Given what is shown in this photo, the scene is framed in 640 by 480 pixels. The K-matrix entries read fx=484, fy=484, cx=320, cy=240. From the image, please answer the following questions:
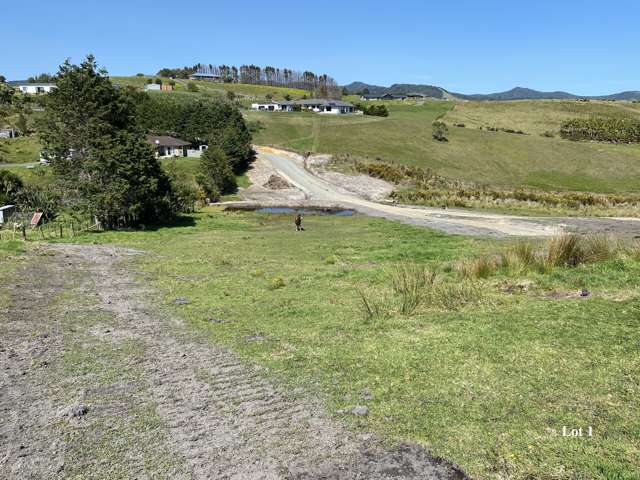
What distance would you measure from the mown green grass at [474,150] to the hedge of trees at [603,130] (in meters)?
6.53

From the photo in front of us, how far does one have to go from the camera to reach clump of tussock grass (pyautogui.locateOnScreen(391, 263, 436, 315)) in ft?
43.9

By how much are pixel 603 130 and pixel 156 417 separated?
12397 cm

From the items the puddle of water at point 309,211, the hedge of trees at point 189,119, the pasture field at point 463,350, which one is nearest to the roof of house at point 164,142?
the hedge of trees at point 189,119

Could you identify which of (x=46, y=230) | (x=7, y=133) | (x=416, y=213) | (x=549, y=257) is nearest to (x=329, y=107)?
(x=7, y=133)

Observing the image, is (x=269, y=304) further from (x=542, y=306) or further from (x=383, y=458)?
(x=383, y=458)

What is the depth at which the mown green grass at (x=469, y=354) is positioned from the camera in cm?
674

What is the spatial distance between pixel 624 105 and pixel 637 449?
163 metres

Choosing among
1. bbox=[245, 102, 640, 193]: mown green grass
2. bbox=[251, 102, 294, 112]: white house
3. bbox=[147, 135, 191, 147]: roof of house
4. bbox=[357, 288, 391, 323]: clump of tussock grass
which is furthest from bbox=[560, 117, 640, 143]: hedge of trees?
bbox=[357, 288, 391, 323]: clump of tussock grass

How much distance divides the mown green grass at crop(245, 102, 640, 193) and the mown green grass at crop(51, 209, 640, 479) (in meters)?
62.0

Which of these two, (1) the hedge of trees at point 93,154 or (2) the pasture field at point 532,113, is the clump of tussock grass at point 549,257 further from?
(2) the pasture field at point 532,113

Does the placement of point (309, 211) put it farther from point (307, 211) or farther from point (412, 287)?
point (412, 287)

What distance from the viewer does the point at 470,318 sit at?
11.9 meters

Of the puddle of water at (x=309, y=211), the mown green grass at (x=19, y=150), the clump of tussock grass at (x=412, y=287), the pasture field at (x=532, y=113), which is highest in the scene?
the pasture field at (x=532, y=113)

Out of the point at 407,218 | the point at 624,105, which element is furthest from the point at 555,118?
the point at 407,218
